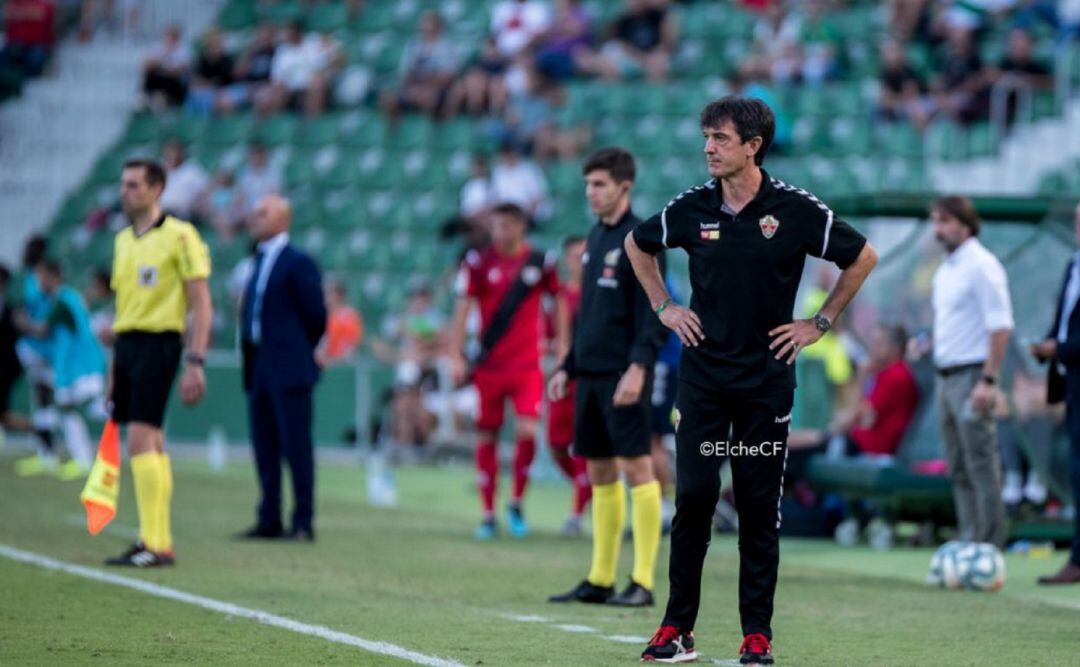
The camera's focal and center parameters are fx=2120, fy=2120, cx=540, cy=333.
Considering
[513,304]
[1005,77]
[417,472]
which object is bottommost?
[417,472]

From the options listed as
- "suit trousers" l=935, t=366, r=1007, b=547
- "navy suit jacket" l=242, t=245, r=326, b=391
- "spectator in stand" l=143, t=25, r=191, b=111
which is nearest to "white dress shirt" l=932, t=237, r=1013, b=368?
"suit trousers" l=935, t=366, r=1007, b=547

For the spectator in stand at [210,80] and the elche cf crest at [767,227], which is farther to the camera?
the spectator in stand at [210,80]

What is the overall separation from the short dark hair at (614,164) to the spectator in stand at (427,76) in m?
17.5

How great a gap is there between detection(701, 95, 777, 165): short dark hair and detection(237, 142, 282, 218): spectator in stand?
65.4 ft

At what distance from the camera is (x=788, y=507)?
1595 centimetres

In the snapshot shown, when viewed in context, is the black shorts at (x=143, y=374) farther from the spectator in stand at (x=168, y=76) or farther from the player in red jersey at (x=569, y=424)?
the spectator in stand at (x=168, y=76)

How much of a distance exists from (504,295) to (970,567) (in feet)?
14.7

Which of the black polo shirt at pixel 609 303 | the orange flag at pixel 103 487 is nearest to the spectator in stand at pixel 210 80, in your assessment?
the orange flag at pixel 103 487

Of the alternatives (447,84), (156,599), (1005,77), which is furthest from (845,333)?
(156,599)

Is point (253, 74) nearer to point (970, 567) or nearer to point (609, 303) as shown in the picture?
point (970, 567)

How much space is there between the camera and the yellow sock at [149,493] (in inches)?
473

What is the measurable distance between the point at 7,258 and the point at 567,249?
591 inches

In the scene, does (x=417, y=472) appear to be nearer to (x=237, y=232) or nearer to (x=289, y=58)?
(x=237, y=232)

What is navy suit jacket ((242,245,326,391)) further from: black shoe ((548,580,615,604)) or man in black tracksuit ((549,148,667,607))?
black shoe ((548,580,615,604))
